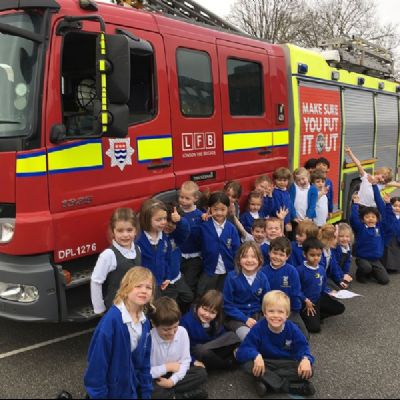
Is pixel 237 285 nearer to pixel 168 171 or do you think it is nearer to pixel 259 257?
pixel 259 257

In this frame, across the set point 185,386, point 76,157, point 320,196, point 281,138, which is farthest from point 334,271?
point 76,157

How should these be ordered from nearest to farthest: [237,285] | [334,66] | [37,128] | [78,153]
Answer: [37,128] < [78,153] < [237,285] < [334,66]

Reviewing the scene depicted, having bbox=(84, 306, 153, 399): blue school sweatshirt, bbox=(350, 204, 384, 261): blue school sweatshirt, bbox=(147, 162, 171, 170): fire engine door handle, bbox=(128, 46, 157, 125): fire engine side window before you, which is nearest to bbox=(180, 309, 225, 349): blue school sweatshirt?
bbox=(84, 306, 153, 399): blue school sweatshirt

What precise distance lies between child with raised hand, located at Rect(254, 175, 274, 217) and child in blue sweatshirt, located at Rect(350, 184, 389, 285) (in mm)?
1462

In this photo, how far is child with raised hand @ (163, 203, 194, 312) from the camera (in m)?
4.16

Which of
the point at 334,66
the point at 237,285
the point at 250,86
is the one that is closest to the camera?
the point at 237,285

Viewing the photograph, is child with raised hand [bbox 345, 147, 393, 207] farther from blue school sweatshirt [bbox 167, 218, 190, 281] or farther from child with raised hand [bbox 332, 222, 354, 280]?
blue school sweatshirt [bbox 167, 218, 190, 281]

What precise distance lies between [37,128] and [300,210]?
11.7 ft

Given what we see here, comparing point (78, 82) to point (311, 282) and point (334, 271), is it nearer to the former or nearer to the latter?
point (311, 282)

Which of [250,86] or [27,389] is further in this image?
[250,86]

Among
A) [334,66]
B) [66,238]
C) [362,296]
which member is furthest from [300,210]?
[66,238]

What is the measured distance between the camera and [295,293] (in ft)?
13.6

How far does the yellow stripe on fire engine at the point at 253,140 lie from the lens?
5.08 metres

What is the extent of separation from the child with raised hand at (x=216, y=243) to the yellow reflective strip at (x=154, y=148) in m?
0.63
